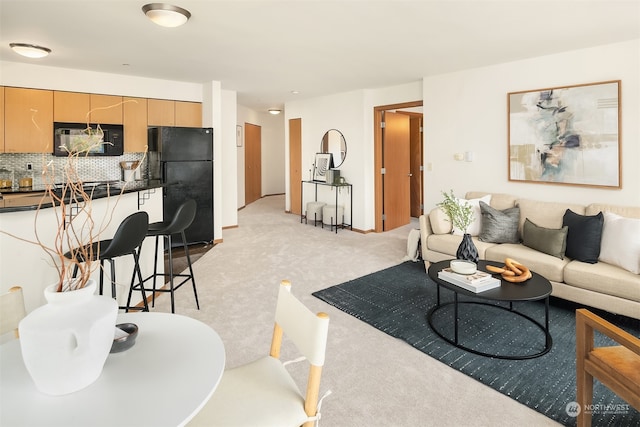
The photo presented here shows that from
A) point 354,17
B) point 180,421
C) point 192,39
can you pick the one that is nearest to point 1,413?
point 180,421

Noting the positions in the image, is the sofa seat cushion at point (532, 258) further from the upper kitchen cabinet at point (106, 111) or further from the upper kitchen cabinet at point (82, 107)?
the upper kitchen cabinet at point (106, 111)

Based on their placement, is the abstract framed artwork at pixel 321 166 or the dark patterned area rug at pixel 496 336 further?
the abstract framed artwork at pixel 321 166

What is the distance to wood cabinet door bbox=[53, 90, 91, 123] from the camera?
4.96 m

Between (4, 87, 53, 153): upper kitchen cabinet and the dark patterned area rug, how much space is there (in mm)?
4097

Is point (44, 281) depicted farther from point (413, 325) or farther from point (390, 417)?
point (413, 325)

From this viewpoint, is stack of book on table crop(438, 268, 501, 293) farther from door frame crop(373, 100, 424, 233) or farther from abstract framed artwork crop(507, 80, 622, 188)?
door frame crop(373, 100, 424, 233)

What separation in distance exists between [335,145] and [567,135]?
152 inches

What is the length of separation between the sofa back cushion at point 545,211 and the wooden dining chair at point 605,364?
237 cm

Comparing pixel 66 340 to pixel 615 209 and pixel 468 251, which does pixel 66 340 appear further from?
pixel 615 209

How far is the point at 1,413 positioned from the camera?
940mm

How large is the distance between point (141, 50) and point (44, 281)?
2756 mm

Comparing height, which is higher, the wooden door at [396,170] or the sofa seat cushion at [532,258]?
the wooden door at [396,170]

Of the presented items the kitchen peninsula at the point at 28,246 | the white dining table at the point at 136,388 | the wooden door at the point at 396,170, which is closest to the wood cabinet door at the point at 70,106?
the kitchen peninsula at the point at 28,246

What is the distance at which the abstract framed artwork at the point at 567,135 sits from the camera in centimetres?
377
